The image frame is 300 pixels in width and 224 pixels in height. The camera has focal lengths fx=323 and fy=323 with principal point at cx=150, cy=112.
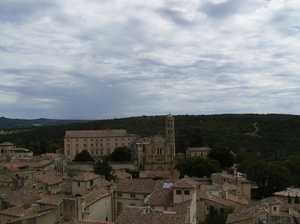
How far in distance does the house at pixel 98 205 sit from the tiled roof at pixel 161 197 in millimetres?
4894

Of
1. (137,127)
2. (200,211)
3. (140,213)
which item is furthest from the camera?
(137,127)

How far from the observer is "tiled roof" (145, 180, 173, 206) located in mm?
29656

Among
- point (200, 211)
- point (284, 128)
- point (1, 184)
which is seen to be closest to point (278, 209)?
point (200, 211)

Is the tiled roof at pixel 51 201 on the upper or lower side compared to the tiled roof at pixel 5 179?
upper

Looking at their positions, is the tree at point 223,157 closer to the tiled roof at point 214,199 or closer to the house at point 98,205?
the tiled roof at point 214,199

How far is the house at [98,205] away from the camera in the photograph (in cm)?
2944

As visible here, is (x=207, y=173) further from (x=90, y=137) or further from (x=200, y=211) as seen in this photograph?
(x=90, y=137)

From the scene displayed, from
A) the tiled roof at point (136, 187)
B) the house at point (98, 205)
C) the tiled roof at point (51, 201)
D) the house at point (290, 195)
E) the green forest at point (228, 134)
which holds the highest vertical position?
the green forest at point (228, 134)

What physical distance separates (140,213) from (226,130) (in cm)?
8223

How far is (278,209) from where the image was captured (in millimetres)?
28938

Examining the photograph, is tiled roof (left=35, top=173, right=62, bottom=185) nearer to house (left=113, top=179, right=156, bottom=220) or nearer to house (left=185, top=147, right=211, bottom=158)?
house (left=113, top=179, right=156, bottom=220)

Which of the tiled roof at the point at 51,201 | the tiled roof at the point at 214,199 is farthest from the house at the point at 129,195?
the tiled roof at the point at 51,201

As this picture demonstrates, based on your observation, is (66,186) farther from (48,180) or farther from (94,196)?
(94,196)

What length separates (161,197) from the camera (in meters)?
30.4
